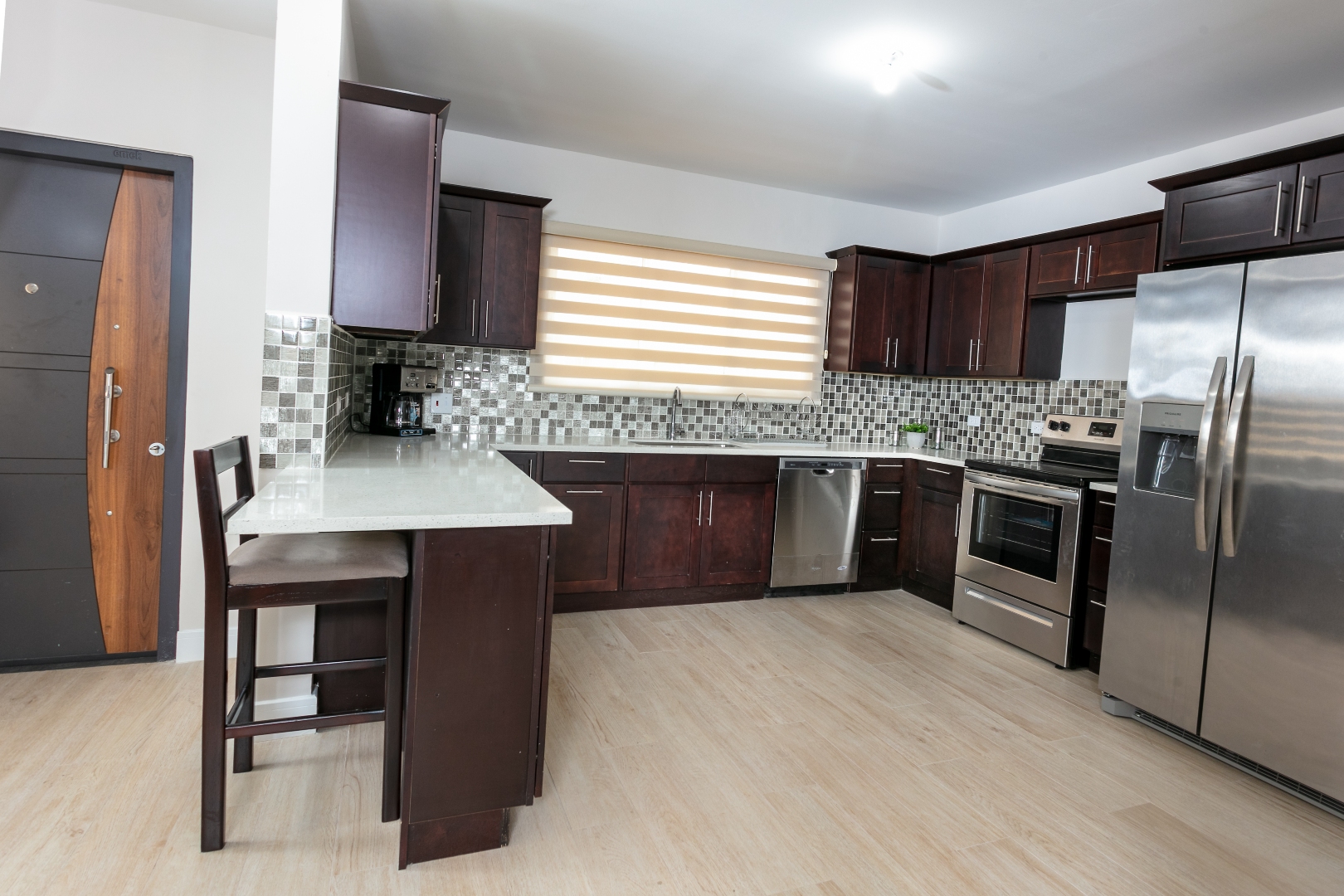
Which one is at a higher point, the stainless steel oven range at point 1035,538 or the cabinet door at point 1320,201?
the cabinet door at point 1320,201

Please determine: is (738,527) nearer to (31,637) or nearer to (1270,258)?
(1270,258)

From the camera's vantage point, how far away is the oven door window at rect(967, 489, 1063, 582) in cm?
353

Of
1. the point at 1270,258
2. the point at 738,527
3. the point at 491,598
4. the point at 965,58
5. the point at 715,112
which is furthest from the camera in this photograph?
the point at 738,527

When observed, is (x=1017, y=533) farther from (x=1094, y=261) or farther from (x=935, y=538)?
(x=1094, y=261)

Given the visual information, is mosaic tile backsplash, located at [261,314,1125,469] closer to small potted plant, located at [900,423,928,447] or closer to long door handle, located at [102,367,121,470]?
small potted plant, located at [900,423,928,447]

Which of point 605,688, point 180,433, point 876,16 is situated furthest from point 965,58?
point 180,433

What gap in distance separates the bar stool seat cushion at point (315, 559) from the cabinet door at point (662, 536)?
2045 millimetres

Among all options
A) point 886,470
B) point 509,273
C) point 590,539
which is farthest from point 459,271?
point 886,470

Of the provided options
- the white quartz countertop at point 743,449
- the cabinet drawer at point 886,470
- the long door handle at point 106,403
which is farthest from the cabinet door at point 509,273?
the cabinet drawer at point 886,470

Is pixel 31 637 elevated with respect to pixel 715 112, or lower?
lower

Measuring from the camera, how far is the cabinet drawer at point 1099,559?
10.9ft

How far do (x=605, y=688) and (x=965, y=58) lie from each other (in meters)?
2.91

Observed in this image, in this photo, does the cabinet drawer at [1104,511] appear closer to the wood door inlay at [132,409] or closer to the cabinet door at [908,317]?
the cabinet door at [908,317]

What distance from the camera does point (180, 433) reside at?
118 inches
